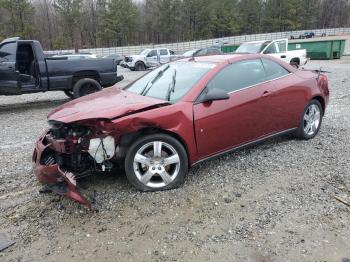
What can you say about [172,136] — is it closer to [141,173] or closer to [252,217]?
[141,173]

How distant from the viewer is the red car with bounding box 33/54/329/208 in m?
3.61

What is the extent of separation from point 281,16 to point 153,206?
79.8 meters

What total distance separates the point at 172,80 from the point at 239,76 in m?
0.90

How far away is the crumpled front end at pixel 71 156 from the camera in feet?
11.4

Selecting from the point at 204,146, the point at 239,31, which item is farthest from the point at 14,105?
the point at 239,31

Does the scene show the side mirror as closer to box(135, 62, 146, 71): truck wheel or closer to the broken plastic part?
the broken plastic part

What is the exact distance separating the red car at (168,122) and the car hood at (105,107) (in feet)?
0.04

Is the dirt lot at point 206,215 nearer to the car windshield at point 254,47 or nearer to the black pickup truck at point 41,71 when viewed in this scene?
the black pickup truck at point 41,71

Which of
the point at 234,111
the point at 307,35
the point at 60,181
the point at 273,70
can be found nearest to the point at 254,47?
the point at 273,70

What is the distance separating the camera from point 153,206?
11.8 ft

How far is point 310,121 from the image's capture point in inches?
216

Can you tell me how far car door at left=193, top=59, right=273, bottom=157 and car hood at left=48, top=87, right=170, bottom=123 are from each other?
54 cm

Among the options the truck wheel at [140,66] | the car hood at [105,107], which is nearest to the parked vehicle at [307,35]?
the truck wheel at [140,66]

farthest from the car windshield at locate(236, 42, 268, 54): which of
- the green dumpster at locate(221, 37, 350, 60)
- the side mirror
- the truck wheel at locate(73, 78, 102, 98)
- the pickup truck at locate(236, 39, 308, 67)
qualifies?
the side mirror
